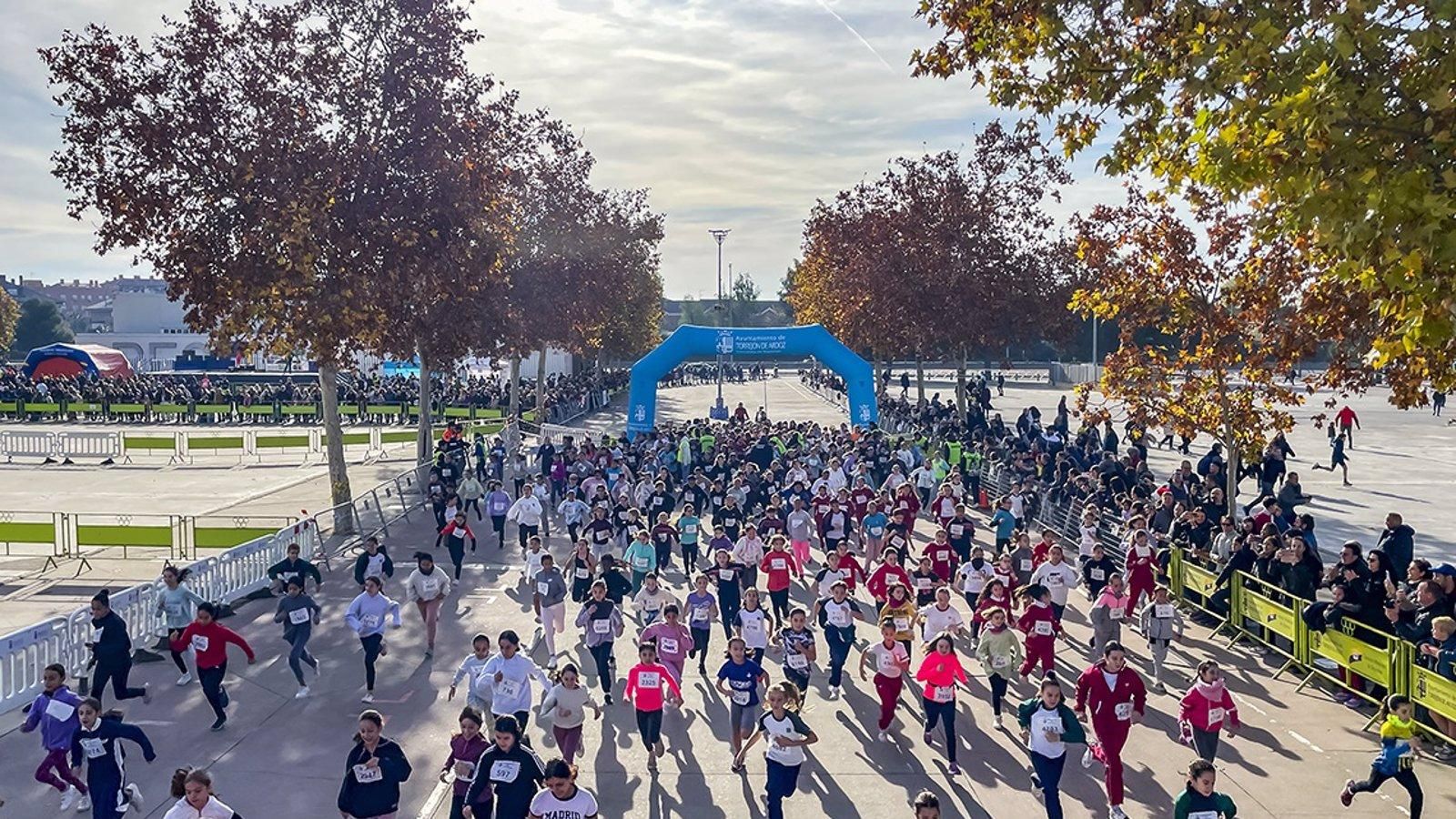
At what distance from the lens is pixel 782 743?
8.43 m

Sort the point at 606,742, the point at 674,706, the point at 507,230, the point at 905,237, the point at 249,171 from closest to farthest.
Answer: the point at 606,742
the point at 674,706
the point at 249,171
the point at 507,230
the point at 905,237

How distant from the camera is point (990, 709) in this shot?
465 inches

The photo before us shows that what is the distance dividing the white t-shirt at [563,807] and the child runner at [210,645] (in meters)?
5.13

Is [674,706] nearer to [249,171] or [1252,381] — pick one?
[1252,381]

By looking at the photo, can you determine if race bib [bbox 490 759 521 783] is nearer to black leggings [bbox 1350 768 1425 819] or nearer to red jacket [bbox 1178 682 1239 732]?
red jacket [bbox 1178 682 1239 732]

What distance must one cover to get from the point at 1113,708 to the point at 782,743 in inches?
109

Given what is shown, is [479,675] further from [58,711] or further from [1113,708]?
[1113,708]

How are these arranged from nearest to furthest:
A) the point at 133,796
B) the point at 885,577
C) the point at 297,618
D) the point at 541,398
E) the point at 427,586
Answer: the point at 133,796, the point at 297,618, the point at 885,577, the point at 427,586, the point at 541,398

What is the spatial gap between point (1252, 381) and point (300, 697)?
45.9 feet

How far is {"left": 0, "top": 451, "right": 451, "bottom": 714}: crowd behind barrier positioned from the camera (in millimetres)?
11766

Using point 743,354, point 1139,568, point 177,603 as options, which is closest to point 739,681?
point 1139,568

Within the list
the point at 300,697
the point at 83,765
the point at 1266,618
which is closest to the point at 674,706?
the point at 300,697

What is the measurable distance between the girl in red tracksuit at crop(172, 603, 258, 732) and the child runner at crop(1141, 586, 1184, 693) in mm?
9361

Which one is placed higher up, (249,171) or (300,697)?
(249,171)
